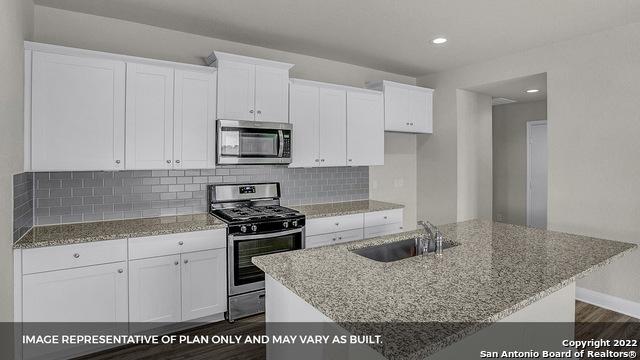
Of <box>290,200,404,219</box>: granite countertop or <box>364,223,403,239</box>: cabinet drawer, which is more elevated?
<box>290,200,404,219</box>: granite countertop

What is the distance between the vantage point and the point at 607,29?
3.25m

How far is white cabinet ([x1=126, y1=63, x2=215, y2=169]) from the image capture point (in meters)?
2.79

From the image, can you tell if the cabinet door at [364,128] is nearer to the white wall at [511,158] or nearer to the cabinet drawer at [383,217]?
the cabinet drawer at [383,217]

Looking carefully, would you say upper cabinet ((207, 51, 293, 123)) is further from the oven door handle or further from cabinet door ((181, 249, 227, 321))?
cabinet door ((181, 249, 227, 321))

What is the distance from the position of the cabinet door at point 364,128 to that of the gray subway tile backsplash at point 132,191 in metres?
0.55

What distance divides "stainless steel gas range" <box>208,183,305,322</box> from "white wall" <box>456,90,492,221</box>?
2522 mm

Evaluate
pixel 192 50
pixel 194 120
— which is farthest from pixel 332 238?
pixel 192 50

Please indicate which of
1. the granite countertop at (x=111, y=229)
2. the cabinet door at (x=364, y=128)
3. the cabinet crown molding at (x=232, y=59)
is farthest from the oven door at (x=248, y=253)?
the cabinet crown molding at (x=232, y=59)

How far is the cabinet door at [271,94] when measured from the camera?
3.34m

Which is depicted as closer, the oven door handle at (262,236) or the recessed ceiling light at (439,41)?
the oven door handle at (262,236)

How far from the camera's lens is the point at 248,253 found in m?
3.02

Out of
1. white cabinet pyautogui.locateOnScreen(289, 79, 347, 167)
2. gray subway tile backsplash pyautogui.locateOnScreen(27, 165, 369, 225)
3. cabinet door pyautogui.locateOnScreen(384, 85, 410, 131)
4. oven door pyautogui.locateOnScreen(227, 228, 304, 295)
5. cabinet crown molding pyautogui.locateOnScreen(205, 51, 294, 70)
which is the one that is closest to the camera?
gray subway tile backsplash pyautogui.locateOnScreen(27, 165, 369, 225)

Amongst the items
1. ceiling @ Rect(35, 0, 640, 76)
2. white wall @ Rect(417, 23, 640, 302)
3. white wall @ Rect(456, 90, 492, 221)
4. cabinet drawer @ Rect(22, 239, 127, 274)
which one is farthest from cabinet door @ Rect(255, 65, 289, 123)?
white wall @ Rect(417, 23, 640, 302)

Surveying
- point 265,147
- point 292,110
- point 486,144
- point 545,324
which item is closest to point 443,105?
point 486,144
